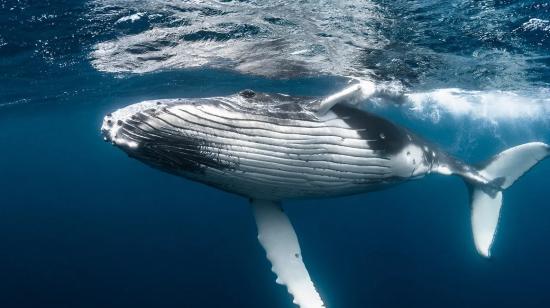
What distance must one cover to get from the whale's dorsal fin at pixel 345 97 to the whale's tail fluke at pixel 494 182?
439 centimetres

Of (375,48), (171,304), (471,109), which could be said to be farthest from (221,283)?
(471,109)

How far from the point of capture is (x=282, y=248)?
6.11 metres

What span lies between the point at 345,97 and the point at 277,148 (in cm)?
117

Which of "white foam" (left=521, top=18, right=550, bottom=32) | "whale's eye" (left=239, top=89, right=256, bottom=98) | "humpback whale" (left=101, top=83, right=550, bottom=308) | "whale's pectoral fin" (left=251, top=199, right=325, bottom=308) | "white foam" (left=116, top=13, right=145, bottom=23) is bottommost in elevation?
"whale's pectoral fin" (left=251, top=199, right=325, bottom=308)

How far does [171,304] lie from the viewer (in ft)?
79.6

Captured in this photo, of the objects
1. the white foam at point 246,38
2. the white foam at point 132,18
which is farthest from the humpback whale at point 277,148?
the white foam at point 132,18

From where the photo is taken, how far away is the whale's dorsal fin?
4.57 m

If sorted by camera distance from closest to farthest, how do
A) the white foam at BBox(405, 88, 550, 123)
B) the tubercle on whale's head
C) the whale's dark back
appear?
1. the tubercle on whale's head
2. the whale's dark back
3. the white foam at BBox(405, 88, 550, 123)

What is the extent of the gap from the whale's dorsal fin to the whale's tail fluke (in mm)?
4385

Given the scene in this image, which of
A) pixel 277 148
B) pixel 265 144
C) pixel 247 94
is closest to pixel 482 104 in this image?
pixel 247 94

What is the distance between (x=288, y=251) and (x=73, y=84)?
21596mm

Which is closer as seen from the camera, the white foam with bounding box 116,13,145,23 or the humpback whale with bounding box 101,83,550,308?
the humpback whale with bounding box 101,83,550,308

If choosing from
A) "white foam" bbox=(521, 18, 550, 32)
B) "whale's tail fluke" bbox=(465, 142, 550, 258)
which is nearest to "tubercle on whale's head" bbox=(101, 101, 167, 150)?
"whale's tail fluke" bbox=(465, 142, 550, 258)

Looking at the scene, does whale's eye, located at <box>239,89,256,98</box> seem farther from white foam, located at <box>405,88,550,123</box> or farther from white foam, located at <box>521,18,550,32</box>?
white foam, located at <box>405,88,550,123</box>
